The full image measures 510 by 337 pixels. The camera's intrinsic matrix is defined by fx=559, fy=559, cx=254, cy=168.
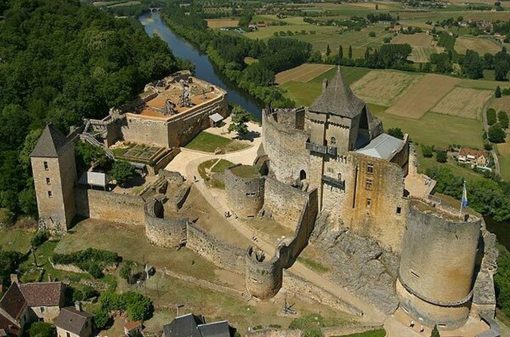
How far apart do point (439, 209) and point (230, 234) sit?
14.4 metres

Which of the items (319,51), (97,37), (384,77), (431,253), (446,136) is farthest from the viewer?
(319,51)

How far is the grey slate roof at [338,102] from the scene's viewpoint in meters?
36.4

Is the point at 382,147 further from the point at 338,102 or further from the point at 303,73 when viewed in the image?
the point at 303,73

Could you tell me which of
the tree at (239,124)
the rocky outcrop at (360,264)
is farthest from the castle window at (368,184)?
the tree at (239,124)

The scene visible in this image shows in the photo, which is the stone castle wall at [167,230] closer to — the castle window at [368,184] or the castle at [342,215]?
the castle at [342,215]

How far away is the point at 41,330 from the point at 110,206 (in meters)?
11.9

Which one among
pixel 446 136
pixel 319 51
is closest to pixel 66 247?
pixel 446 136

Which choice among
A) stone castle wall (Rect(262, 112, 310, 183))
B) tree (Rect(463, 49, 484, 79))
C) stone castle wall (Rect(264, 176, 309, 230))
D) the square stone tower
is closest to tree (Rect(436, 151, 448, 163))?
stone castle wall (Rect(262, 112, 310, 183))

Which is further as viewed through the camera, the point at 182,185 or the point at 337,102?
the point at 182,185

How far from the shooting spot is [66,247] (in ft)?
135

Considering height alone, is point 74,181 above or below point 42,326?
above

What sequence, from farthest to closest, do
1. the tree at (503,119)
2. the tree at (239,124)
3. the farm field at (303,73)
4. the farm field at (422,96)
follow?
the farm field at (303,73), the farm field at (422,96), the tree at (503,119), the tree at (239,124)

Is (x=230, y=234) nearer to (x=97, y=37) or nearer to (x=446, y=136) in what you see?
(x=97, y=37)

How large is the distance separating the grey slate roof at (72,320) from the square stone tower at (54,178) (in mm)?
10028
